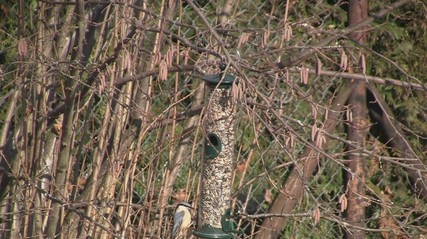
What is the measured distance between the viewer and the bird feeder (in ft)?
11.7

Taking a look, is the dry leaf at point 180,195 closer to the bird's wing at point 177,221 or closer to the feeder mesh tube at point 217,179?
the bird's wing at point 177,221

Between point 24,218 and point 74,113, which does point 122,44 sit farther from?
point 24,218

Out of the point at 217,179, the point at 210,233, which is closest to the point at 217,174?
the point at 217,179

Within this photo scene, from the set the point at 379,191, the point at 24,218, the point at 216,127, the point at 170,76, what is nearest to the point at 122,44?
the point at 216,127

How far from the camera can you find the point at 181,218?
3814mm

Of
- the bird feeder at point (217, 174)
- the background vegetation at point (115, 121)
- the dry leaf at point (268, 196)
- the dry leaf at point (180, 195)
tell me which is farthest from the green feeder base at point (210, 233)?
the dry leaf at point (268, 196)

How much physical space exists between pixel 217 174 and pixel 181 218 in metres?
0.28

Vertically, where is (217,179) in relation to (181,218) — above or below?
above

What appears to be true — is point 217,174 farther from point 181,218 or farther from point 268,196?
point 268,196

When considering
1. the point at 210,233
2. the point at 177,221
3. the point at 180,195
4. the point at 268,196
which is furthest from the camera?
the point at 268,196

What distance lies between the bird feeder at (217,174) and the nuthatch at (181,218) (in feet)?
0.27

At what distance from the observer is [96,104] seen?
4.56 meters

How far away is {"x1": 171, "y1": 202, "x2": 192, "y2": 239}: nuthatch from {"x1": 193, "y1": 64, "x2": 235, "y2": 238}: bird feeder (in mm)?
83

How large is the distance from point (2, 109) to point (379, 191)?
228cm
